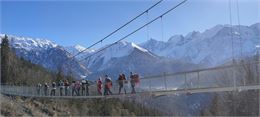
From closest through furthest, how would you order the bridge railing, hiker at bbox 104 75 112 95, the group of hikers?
the bridge railing < the group of hikers < hiker at bbox 104 75 112 95

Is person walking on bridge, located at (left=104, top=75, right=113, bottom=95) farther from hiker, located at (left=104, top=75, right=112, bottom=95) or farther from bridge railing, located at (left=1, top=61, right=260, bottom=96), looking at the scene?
bridge railing, located at (left=1, top=61, right=260, bottom=96)

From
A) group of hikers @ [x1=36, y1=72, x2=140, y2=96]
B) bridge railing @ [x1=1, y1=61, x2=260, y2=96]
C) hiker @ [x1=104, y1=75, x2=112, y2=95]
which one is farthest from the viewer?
hiker @ [x1=104, y1=75, x2=112, y2=95]

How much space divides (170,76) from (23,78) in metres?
79.6

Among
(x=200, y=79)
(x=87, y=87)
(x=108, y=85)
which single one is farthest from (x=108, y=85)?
(x=200, y=79)

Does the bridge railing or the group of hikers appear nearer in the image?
the bridge railing

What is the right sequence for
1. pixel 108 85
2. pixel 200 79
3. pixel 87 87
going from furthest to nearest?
pixel 87 87
pixel 108 85
pixel 200 79

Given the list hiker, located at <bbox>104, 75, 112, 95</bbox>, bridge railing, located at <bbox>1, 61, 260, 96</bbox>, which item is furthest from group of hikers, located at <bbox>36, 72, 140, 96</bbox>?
A: bridge railing, located at <bbox>1, 61, 260, 96</bbox>

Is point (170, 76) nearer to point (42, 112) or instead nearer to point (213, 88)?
point (213, 88)

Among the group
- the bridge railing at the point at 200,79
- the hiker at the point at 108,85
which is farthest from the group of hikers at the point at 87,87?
the bridge railing at the point at 200,79

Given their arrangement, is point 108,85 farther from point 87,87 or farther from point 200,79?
point 200,79

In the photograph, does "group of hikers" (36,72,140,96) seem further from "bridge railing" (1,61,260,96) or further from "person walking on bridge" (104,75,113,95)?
"bridge railing" (1,61,260,96)

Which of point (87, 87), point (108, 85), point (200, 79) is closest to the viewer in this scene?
point (200, 79)

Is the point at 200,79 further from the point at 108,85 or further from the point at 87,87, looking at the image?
the point at 87,87

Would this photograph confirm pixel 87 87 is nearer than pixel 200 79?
No
